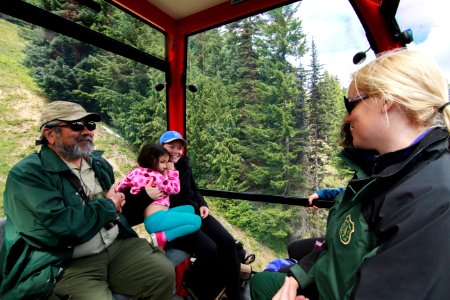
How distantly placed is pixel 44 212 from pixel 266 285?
1.30m

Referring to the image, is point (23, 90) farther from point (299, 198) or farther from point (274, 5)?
point (299, 198)

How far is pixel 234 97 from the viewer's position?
3.45 metres

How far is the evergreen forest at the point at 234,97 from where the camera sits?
2316mm

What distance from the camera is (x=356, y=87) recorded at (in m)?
0.91

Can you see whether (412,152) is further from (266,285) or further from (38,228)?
(38,228)

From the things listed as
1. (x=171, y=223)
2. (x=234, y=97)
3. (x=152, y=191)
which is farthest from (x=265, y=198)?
(x=234, y=97)

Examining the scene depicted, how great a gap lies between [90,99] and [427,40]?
2.90m

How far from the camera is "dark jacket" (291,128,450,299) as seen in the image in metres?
0.61

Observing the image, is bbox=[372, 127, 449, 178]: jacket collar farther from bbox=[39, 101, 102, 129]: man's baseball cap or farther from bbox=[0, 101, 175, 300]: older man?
bbox=[39, 101, 102, 129]: man's baseball cap

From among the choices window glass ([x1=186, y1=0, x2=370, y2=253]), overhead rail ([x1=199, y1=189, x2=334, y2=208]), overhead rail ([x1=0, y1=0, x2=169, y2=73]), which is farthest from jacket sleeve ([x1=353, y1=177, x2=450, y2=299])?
overhead rail ([x1=0, y1=0, x2=169, y2=73])

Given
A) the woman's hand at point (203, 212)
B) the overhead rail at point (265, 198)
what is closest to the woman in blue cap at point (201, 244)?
the woman's hand at point (203, 212)

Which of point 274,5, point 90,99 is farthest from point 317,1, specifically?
point 90,99

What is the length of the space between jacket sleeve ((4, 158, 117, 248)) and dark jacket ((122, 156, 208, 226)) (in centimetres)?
53

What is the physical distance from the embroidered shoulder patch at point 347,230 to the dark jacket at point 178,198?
158 centimetres
